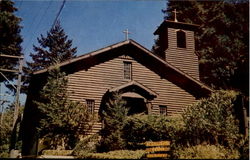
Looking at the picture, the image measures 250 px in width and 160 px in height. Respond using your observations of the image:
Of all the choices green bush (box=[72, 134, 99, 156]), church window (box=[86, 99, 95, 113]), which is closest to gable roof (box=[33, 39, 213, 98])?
church window (box=[86, 99, 95, 113])

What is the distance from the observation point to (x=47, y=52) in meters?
58.8

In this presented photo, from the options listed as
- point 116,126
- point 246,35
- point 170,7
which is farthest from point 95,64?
point 170,7

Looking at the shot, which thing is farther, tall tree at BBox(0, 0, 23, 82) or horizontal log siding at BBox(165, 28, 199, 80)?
tall tree at BBox(0, 0, 23, 82)

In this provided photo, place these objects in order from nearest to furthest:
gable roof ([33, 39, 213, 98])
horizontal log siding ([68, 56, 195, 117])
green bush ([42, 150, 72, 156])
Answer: green bush ([42, 150, 72, 156])
horizontal log siding ([68, 56, 195, 117])
gable roof ([33, 39, 213, 98])

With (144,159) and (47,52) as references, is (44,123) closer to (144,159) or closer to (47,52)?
(144,159)

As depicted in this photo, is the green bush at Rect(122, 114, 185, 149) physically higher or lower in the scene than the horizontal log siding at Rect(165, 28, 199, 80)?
lower

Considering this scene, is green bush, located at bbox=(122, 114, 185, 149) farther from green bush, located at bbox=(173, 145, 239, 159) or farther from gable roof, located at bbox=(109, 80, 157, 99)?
gable roof, located at bbox=(109, 80, 157, 99)

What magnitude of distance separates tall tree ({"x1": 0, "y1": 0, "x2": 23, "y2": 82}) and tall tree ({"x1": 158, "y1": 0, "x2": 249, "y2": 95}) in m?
24.1

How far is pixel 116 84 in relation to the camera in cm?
2128

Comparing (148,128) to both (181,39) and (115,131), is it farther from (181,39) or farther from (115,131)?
(181,39)

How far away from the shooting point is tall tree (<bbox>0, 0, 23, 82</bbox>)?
32.3 metres

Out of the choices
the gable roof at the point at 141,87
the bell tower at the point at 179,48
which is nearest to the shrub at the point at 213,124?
the gable roof at the point at 141,87

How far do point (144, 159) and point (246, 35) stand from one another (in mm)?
32461

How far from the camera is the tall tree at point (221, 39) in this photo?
3572cm
